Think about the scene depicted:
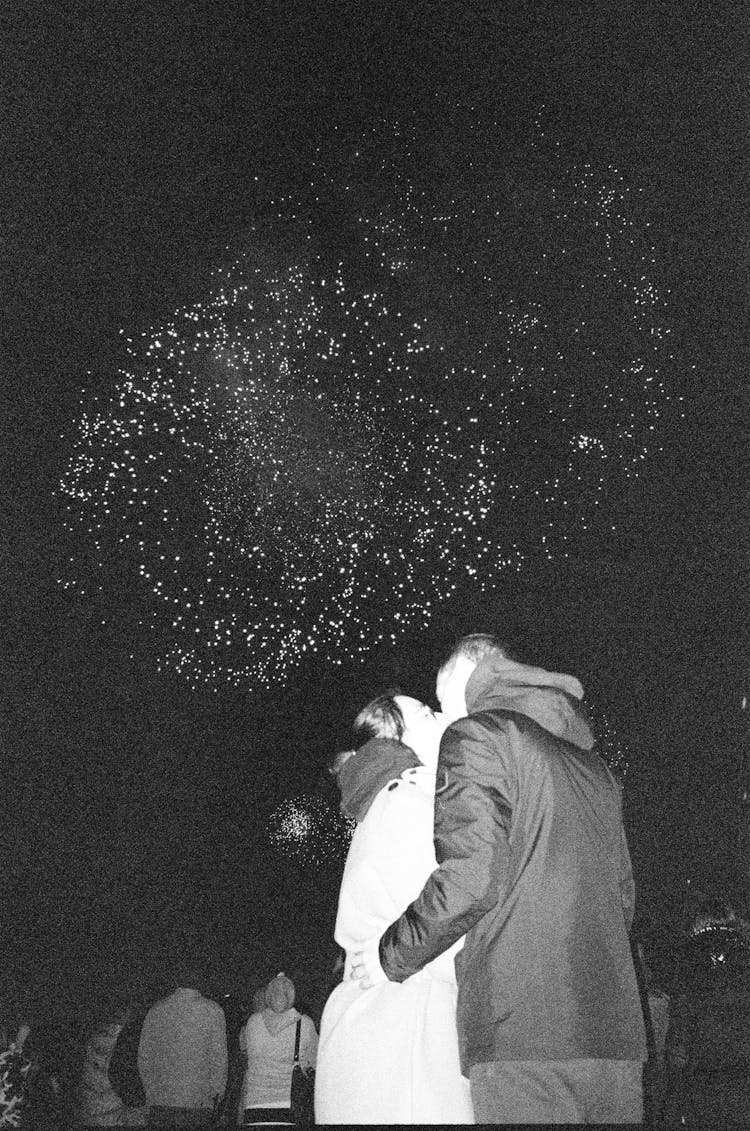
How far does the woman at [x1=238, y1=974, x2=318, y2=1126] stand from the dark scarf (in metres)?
→ 1.69

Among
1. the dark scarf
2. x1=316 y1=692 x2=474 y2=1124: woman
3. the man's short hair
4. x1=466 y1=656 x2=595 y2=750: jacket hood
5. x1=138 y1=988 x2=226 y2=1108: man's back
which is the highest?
the man's short hair

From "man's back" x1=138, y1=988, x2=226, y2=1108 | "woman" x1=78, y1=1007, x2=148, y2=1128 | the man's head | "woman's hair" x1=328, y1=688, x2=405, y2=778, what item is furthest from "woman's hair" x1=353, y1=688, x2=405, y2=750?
"woman" x1=78, y1=1007, x2=148, y2=1128

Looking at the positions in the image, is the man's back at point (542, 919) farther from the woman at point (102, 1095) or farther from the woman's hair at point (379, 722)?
the woman at point (102, 1095)

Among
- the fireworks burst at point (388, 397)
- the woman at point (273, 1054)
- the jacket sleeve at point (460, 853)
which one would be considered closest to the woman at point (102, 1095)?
the woman at point (273, 1054)

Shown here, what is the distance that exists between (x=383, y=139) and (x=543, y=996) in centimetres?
480

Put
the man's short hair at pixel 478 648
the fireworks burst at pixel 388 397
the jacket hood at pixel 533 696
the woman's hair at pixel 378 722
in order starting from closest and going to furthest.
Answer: the jacket hood at pixel 533 696 < the man's short hair at pixel 478 648 < the woman's hair at pixel 378 722 < the fireworks burst at pixel 388 397

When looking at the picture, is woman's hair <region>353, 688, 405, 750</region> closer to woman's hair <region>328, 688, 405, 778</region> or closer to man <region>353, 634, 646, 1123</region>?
woman's hair <region>328, 688, 405, 778</region>

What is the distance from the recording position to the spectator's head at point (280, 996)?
3.07 m

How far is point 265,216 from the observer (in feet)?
Result: 17.3

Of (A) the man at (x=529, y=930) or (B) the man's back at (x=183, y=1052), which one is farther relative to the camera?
(B) the man's back at (x=183, y=1052)

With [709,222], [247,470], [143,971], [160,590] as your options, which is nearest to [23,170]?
[247,470]

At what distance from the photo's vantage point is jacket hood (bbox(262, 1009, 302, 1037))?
120 inches

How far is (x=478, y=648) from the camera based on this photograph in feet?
5.93

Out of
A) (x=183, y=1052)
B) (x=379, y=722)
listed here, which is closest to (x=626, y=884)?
(x=379, y=722)
